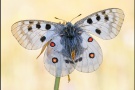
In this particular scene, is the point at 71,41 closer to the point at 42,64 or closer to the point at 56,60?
the point at 56,60

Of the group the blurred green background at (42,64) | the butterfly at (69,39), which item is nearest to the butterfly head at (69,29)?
the butterfly at (69,39)

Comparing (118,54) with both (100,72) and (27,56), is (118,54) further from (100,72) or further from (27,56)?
(27,56)

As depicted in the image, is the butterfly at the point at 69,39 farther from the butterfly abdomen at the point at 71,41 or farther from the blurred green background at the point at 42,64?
the blurred green background at the point at 42,64

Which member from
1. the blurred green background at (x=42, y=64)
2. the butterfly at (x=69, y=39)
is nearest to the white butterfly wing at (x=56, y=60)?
the butterfly at (x=69, y=39)

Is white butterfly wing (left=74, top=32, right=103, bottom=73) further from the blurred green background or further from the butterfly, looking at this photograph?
the blurred green background

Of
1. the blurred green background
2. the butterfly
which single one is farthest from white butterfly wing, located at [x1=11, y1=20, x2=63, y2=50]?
the blurred green background

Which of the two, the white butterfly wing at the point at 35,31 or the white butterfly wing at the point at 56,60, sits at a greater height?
the white butterfly wing at the point at 35,31

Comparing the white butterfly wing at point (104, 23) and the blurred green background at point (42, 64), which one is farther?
the blurred green background at point (42, 64)
